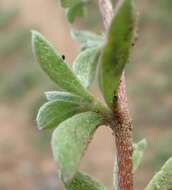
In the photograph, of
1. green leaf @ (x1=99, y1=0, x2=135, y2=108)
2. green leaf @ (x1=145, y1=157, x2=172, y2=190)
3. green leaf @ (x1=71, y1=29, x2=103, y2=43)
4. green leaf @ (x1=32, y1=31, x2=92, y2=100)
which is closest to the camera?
green leaf @ (x1=99, y1=0, x2=135, y2=108)

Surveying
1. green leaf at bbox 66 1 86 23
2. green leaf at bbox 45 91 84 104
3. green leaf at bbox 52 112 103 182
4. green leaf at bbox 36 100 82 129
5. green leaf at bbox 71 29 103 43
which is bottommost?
green leaf at bbox 52 112 103 182

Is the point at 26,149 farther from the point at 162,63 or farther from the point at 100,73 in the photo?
the point at 100,73

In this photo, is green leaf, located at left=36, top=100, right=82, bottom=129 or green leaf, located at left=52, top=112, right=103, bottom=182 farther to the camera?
green leaf, located at left=36, top=100, right=82, bottom=129

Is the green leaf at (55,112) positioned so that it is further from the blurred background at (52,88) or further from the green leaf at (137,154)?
the blurred background at (52,88)

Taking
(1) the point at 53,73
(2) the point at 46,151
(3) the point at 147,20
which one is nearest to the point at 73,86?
(1) the point at 53,73

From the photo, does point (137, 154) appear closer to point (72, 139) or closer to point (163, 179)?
point (163, 179)

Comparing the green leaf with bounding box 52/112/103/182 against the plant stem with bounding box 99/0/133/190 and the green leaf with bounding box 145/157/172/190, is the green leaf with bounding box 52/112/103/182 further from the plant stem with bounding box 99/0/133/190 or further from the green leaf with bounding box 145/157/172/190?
the green leaf with bounding box 145/157/172/190

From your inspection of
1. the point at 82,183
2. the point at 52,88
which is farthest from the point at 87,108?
the point at 52,88

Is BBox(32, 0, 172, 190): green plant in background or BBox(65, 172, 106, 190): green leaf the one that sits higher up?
BBox(32, 0, 172, 190): green plant in background

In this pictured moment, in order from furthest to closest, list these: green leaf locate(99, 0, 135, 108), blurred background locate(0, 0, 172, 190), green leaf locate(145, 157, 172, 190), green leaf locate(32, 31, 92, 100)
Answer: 1. blurred background locate(0, 0, 172, 190)
2. green leaf locate(145, 157, 172, 190)
3. green leaf locate(32, 31, 92, 100)
4. green leaf locate(99, 0, 135, 108)

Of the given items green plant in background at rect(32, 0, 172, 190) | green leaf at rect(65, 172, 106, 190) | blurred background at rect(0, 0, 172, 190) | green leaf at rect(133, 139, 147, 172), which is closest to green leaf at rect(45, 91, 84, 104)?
green plant in background at rect(32, 0, 172, 190)
